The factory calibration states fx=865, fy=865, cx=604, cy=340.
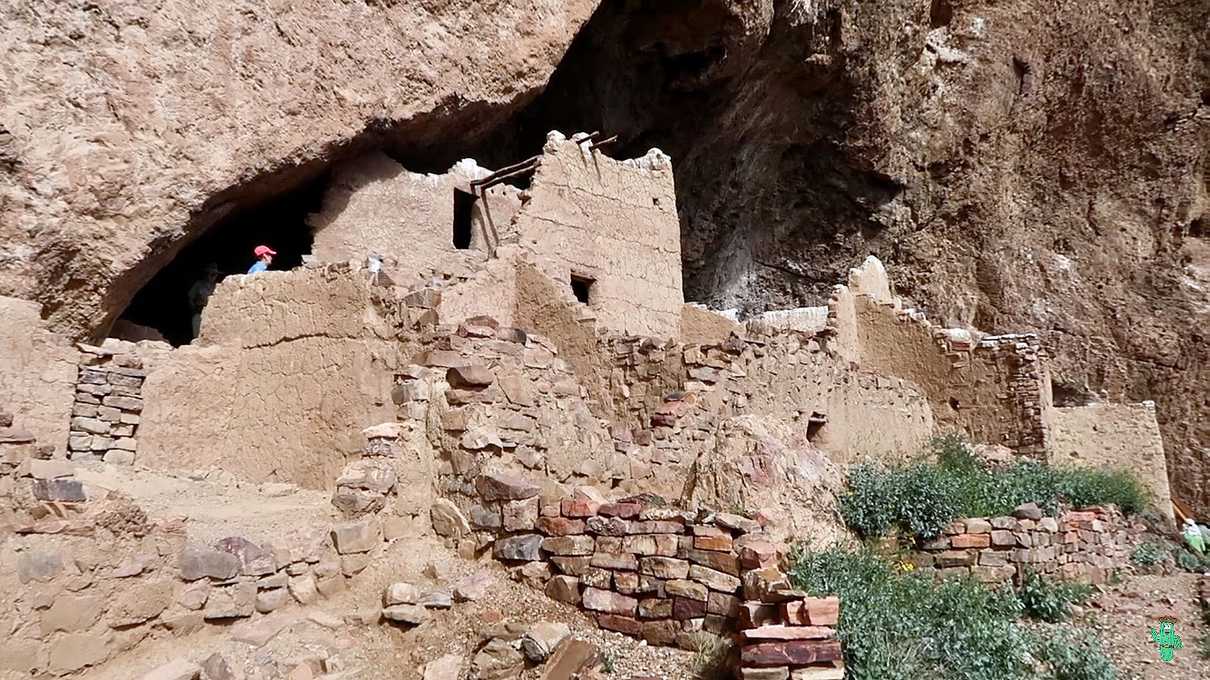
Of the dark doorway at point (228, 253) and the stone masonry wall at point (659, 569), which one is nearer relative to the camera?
the stone masonry wall at point (659, 569)

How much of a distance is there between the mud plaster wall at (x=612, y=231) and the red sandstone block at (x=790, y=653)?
5.88 meters

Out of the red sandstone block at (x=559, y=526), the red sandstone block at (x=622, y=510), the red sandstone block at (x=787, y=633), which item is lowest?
the red sandstone block at (x=787, y=633)

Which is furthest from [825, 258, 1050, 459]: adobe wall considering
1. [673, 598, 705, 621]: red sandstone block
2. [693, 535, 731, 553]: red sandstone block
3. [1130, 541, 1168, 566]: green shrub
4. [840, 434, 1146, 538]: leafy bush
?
[673, 598, 705, 621]: red sandstone block

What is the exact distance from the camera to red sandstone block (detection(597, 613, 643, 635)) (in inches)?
175

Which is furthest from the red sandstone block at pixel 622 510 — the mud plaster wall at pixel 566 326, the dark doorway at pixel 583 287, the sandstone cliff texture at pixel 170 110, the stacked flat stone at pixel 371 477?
the sandstone cliff texture at pixel 170 110

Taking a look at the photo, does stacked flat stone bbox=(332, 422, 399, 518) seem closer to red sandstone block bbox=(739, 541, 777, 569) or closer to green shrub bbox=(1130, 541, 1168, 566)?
red sandstone block bbox=(739, 541, 777, 569)

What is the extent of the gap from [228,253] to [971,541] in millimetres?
8653

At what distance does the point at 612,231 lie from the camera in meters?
10.2

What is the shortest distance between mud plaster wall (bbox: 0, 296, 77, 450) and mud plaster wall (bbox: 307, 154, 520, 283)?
8.12 feet

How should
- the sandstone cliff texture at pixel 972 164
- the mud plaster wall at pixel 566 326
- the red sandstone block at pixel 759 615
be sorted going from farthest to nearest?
the sandstone cliff texture at pixel 972 164
the mud plaster wall at pixel 566 326
the red sandstone block at pixel 759 615

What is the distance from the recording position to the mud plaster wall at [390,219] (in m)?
8.83

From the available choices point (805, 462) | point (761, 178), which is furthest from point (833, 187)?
point (805, 462)

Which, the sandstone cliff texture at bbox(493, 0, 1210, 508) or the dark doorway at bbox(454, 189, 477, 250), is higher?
the sandstone cliff texture at bbox(493, 0, 1210, 508)

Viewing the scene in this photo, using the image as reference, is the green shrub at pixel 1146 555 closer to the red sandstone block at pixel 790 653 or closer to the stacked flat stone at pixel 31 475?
the red sandstone block at pixel 790 653
